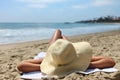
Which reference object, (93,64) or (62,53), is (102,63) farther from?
(62,53)

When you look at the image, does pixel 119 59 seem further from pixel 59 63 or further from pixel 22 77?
pixel 22 77

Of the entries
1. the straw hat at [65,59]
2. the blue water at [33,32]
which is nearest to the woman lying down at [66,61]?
the straw hat at [65,59]

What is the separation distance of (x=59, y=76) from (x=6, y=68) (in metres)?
1.28

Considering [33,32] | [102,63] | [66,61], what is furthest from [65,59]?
[33,32]

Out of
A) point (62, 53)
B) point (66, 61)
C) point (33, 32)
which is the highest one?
point (62, 53)

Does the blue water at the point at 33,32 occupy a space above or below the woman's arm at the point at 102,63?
below

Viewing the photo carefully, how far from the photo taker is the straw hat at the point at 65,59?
429 cm

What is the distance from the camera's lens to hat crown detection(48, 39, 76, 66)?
427cm

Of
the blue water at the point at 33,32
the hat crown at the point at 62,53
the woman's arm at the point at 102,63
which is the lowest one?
the blue water at the point at 33,32

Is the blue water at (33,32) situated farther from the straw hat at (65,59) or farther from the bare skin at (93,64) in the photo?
the straw hat at (65,59)

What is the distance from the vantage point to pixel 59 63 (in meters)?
4.37

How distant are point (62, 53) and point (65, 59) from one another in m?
0.12

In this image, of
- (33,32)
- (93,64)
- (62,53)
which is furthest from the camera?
(33,32)

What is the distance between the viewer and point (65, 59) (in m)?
4.32
